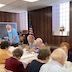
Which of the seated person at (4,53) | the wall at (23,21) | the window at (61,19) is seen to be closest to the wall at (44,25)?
the window at (61,19)

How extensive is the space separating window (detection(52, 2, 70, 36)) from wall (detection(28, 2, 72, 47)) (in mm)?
200

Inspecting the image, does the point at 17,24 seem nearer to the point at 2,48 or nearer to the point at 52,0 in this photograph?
the point at 52,0

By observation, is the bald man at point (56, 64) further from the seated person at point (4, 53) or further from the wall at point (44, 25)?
the wall at point (44, 25)

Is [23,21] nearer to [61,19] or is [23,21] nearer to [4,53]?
[61,19]

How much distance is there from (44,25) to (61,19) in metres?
1.05

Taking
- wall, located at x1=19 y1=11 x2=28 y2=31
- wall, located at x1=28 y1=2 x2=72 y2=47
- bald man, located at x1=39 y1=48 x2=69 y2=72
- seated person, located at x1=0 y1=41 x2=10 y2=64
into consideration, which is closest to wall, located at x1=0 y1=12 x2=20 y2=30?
wall, located at x1=19 y1=11 x2=28 y2=31

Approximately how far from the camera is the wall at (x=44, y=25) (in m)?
7.21

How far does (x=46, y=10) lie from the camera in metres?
7.48

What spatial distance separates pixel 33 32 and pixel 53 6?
2116mm

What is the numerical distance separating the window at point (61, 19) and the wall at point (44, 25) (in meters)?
0.20

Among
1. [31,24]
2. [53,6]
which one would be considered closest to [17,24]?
[31,24]

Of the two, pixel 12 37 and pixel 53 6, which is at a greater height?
pixel 53 6

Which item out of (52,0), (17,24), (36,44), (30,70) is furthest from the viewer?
(17,24)

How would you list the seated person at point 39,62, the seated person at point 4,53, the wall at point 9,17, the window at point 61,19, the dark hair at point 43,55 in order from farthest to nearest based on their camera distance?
the wall at point 9,17 < the window at point 61,19 < the seated person at point 4,53 < the dark hair at point 43,55 < the seated person at point 39,62
